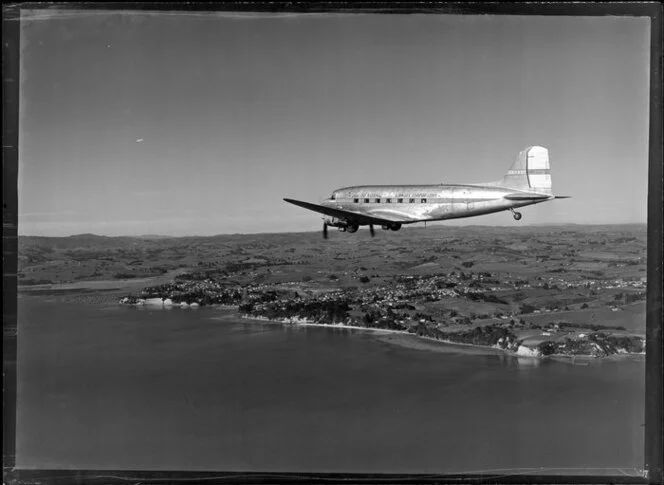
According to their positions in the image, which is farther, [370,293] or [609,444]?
[370,293]

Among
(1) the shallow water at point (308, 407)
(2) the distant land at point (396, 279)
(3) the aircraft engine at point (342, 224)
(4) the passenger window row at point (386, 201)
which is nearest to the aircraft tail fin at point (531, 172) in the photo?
(2) the distant land at point (396, 279)

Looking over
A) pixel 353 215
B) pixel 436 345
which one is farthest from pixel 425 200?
pixel 436 345

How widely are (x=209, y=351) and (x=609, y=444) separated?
3062 mm

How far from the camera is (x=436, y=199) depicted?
326cm

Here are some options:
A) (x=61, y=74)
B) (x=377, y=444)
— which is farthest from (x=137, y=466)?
(x=61, y=74)

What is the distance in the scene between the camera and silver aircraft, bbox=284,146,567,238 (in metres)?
3.20

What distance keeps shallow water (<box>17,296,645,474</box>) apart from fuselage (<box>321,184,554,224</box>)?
1.03 metres

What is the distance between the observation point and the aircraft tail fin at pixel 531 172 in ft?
10.5

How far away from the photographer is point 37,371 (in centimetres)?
327

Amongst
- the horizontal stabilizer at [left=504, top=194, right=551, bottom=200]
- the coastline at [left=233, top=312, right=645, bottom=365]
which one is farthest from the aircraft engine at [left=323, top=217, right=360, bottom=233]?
the horizontal stabilizer at [left=504, top=194, right=551, bottom=200]

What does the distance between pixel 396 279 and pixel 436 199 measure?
2.27ft

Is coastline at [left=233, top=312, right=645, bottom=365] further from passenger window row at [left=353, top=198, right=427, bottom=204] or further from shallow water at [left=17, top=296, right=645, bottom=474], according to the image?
passenger window row at [left=353, top=198, right=427, bottom=204]

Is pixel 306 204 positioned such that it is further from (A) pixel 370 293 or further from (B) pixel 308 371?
(B) pixel 308 371

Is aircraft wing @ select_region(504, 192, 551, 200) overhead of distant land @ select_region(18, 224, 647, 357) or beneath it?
overhead
